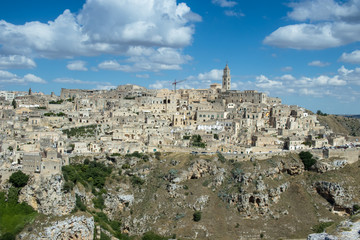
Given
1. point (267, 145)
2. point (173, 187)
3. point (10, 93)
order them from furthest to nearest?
point (10, 93)
point (267, 145)
point (173, 187)

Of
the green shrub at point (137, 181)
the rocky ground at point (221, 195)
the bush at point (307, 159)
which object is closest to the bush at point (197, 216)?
the rocky ground at point (221, 195)

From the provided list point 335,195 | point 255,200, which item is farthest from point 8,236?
point 335,195

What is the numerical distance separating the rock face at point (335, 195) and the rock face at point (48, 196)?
3323 cm

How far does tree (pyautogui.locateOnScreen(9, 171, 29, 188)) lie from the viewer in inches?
1716

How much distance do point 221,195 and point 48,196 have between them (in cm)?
2180

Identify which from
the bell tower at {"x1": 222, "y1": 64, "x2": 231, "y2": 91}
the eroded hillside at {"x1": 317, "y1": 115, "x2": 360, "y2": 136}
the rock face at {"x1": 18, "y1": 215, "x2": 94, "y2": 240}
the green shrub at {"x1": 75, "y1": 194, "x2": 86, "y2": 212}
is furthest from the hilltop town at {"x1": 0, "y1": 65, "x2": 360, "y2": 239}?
the bell tower at {"x1": 222, "y1": 64, "x2": 231, "y2": 91}

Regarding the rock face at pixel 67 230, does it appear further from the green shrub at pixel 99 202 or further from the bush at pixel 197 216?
the bush at pixel 197 216

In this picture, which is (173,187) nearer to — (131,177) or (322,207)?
(131,177)

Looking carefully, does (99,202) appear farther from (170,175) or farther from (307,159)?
(307,159)

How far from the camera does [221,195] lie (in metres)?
52.3

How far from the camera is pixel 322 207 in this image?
53031mm

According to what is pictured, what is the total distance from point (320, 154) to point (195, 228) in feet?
77.2

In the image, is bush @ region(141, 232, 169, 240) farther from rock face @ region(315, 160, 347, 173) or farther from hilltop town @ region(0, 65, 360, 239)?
rock face @ region(315, 160, 347, 173)

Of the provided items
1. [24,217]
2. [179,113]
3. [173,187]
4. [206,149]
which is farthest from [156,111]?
[24,217]
